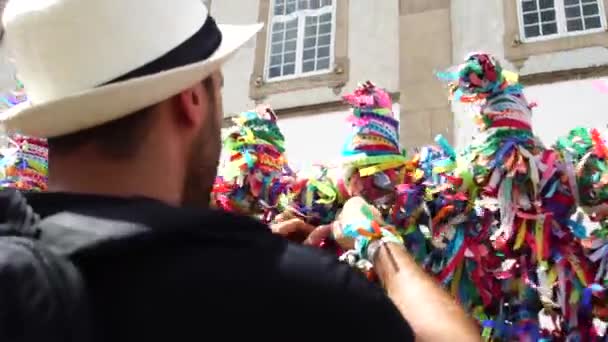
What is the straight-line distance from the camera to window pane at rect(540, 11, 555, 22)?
687cm

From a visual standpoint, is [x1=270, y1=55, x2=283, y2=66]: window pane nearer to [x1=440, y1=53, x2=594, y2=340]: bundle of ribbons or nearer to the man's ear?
[x1=440, y1=53, x2=594, y2=340]: bundle of ribbons

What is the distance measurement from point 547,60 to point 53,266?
6167mm

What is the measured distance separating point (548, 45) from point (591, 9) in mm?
534

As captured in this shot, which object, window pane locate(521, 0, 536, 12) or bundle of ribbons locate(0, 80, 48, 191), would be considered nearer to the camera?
bundle of ribbons locate(0, 80, 48, 191)

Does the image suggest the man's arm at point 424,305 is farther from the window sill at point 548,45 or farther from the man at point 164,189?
the window sill at point 548,45

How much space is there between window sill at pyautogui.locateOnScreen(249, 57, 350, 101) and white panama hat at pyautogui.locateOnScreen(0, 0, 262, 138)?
606 centimetres

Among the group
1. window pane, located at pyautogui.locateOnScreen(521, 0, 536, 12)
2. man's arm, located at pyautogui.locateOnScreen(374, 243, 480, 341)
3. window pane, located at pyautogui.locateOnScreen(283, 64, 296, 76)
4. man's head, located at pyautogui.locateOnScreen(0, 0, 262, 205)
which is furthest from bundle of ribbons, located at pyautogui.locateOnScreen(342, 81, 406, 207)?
window pane, located at pyautogui.locateOnScreen(283, 64, 296, 76)

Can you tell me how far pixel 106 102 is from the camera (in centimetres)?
107

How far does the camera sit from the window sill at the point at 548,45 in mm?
6434

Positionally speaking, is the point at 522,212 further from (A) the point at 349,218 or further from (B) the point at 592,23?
(B) the point at 592,23

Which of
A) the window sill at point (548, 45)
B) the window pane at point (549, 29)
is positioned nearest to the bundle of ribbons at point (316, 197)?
the window sill at point (548, 45)

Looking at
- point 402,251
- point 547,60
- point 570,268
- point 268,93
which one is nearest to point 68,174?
point 402,251

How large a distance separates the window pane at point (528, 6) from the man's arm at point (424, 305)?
5.90 metres

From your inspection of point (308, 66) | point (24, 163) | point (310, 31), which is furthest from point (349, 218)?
point (310, 31)
